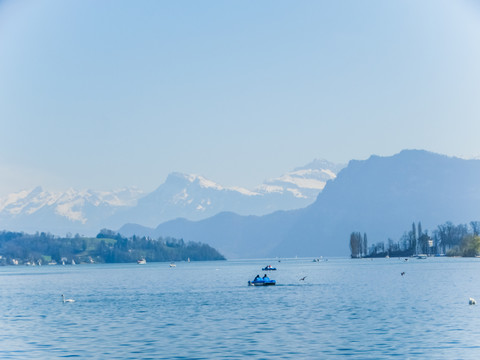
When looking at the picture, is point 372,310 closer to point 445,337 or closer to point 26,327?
point 445,337

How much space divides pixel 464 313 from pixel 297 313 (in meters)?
21.8

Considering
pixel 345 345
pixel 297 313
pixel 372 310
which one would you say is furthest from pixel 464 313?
pixel 345 345

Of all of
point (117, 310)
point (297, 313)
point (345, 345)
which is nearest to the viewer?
point (345, 345)

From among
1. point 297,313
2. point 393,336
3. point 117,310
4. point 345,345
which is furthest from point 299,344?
point 117,310

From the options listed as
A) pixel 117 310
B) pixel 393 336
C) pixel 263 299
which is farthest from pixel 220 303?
pixel 393 336

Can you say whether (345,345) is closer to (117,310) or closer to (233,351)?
(233,351)

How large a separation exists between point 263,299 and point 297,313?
99.6 ft

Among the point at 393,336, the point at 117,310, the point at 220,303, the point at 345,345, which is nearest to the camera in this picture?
the point at 345,345

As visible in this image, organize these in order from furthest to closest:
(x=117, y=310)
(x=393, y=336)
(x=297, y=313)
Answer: (x=117, y=310)
(x=297, y=313)
(x=393, y=336)

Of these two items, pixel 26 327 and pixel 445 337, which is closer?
pixel 445 337

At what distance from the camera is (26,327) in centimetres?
9719

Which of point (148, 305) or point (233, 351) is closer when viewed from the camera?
point (233, 351)

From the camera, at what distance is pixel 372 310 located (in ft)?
349

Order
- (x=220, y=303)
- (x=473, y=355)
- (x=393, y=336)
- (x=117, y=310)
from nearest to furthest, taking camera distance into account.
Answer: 1. (x=473, y=355)
2. (x=393, y=336)
3. (x=117, y=310)
4. (x=220, y=303)
